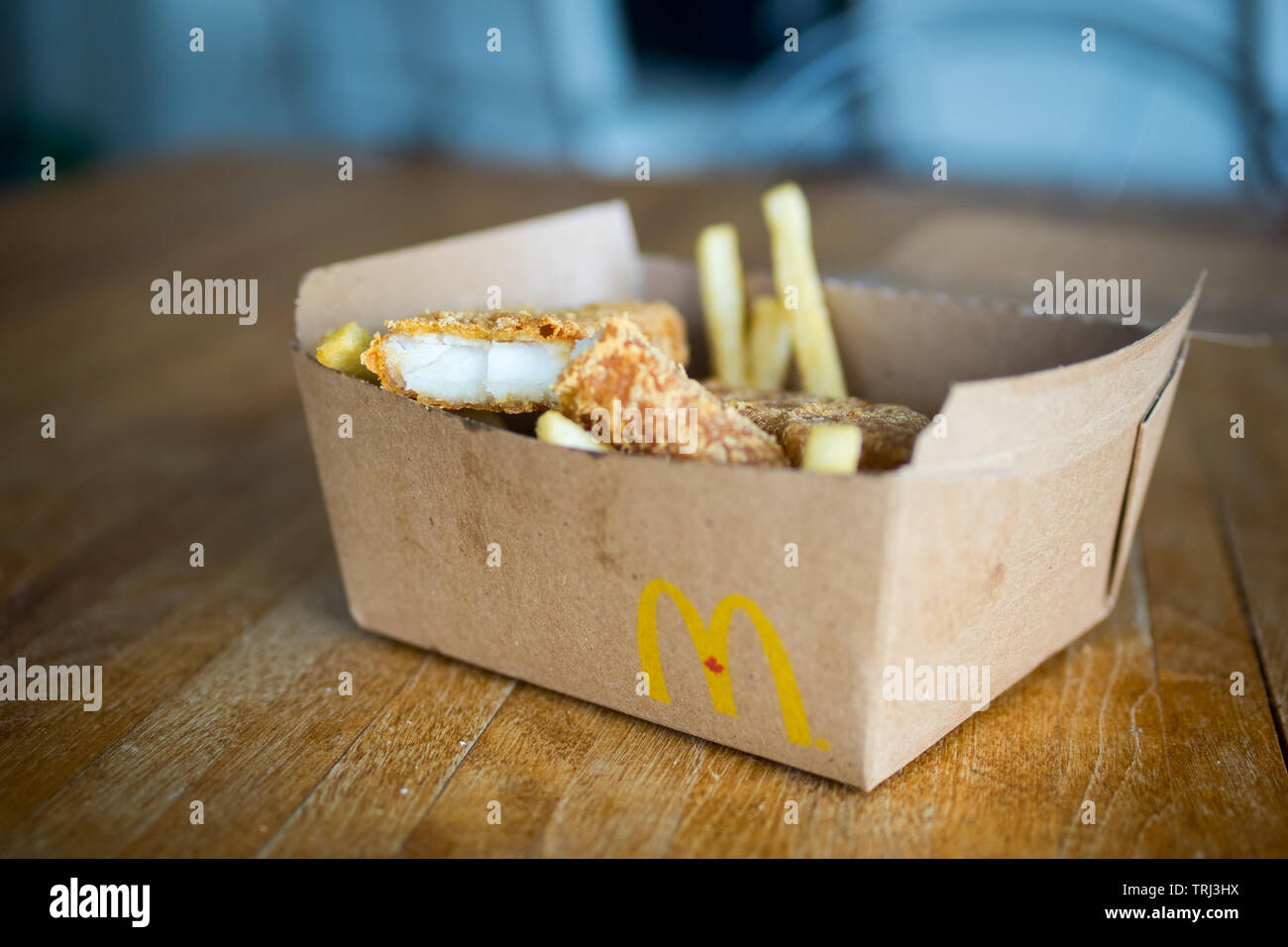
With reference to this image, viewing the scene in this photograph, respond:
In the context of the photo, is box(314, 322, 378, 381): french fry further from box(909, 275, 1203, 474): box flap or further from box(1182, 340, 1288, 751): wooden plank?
box(1182, 340, 1288, 751): wooden plank

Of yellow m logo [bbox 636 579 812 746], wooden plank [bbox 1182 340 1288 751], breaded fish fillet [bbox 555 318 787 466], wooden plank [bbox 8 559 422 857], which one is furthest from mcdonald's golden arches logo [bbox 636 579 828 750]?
wooden plank [bbox 1182 340 1288 751]

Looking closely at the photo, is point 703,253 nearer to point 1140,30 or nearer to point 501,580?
point 501,580

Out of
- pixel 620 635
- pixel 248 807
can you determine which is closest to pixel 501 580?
pixel 620 635

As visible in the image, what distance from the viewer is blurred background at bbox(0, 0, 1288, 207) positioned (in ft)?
12.5

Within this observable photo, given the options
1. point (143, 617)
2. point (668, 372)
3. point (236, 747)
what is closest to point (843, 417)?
point (668, 372)

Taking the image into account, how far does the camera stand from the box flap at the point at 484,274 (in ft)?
3.81

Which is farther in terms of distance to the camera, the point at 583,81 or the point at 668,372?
the point at 583,81

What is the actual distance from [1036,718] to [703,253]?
63 centimetres

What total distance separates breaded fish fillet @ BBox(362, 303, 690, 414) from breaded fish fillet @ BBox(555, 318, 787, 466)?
7cm

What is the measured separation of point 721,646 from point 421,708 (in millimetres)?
303

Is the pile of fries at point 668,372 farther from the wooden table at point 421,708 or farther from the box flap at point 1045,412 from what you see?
the wooden table at point 421,708

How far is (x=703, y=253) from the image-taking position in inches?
51.2

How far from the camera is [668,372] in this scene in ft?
2.88

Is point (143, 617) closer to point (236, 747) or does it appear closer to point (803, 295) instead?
point (236, 747)
